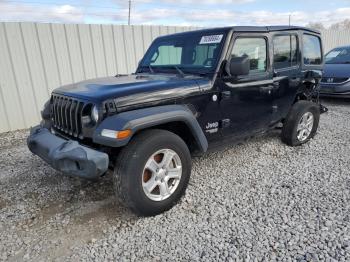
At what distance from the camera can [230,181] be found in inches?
141

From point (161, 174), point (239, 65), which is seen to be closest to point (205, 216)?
point (161, 174)

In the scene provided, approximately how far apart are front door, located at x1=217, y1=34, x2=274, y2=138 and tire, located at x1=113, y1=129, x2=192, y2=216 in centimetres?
87

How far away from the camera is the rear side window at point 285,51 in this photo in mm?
3977

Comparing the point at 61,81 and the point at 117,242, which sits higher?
the point at 61,81

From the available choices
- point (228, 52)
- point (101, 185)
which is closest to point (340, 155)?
point (228, 52)

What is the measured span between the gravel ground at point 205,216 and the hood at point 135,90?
3.87 feet

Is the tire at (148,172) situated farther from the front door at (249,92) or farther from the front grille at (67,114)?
the front door at (249,92)

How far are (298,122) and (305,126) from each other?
1.21ft

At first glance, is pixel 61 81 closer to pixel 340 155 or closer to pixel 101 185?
pixel 101 185

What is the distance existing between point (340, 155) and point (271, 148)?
3.26 feet

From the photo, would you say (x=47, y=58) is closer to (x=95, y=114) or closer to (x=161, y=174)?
(x=95, y=114)

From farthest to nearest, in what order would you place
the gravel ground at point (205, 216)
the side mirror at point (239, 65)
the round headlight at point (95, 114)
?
1. the side mirror at point (239, 65)
2. the round headlight at point (95, 114)
3. the gravel ground at point (205, 216)

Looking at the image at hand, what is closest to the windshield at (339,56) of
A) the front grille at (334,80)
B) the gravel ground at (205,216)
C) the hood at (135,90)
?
the front grille at (334,80)

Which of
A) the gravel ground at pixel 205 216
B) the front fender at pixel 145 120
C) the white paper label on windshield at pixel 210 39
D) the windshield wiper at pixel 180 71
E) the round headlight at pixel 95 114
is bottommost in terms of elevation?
the gravel ground at pixel 205 216
